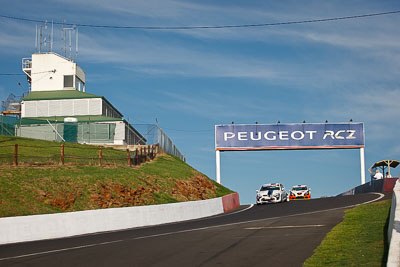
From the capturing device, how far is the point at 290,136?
5997 centimetres

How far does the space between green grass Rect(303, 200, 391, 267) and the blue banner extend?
41.9m

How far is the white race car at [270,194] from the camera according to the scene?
40594 mm

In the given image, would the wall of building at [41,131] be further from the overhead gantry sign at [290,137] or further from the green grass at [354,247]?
the green grass at [354,247]

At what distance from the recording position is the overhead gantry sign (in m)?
59.7

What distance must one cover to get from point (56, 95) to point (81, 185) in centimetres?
3583

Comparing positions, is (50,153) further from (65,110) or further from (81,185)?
(65,110)

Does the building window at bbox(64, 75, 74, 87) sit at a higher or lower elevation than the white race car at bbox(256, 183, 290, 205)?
higher

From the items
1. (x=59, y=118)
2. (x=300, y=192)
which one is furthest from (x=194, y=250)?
(x=59, y=118)

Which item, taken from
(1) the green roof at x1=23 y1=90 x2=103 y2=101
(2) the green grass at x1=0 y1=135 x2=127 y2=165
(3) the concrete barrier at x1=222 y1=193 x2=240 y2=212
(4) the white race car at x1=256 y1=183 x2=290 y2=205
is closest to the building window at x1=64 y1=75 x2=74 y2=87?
(1) the green roof at x1=23 y1=90 x2=103 y2=101

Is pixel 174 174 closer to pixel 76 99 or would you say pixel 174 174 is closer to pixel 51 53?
pixel 76 99

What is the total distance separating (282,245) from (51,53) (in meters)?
62.7

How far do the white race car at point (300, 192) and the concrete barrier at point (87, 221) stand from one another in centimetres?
1666

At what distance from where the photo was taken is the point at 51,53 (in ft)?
236

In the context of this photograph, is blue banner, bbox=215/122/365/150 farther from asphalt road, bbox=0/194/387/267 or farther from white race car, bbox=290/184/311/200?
asphalt road, bbox=0/194/387/267
